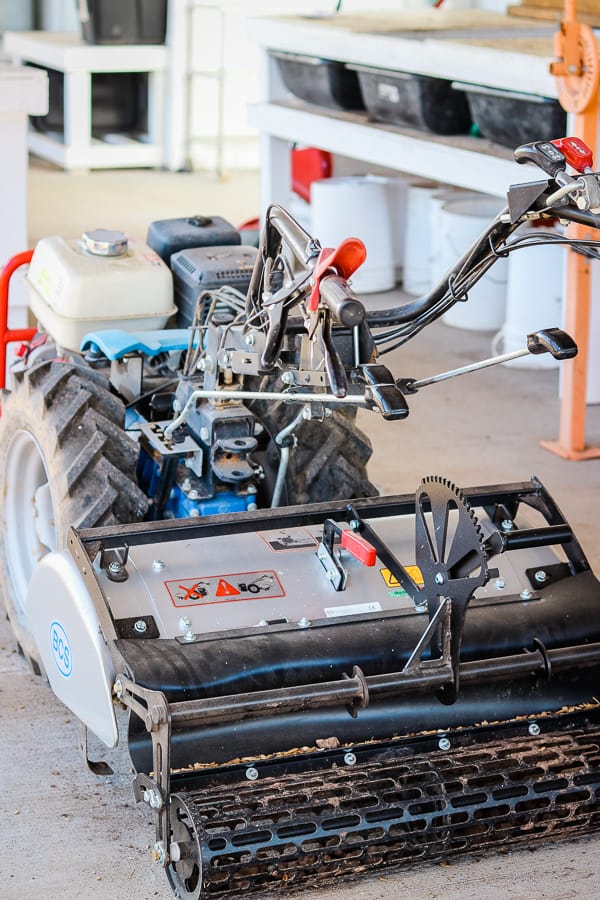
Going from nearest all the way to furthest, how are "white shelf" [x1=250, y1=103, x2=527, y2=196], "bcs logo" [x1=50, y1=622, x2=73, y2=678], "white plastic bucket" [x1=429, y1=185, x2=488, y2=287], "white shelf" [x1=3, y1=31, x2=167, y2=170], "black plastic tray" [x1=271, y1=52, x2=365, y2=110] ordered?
"bcs logo" [x1=50, y1=622, x2=73, y2=678] < "white shelf" [x1=250, y1=103, x2=527, y2=196] < "black plastic tray" [x1=271, y1=52, x2=365, y2=110] < "white plastic bucket" [x1=429, y1=185, x2=488, y2=287] < "white shelf" [x1=3, y1=31, x2=167, y2=170]

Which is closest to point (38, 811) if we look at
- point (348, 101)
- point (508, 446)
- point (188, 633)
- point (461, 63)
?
point (188, 633)

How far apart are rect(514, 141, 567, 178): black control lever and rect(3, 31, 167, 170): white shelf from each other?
735 centimetres

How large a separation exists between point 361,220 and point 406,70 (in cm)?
121

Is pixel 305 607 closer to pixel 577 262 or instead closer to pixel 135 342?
pixel 135 342

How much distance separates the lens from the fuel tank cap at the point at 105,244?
10.4 ft

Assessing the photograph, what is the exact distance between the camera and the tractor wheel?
103 inches

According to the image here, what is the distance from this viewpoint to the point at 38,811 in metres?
2.39

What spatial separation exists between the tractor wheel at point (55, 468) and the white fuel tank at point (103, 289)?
0.76ft

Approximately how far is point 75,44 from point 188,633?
25.1 ft

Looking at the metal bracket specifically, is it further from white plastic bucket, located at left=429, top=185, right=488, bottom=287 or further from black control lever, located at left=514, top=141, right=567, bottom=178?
white plastic bucket, located at left=429, top=185, right=488, bottom=287

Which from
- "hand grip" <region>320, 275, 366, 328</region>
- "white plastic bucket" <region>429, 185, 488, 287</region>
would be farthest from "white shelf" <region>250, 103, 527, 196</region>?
"hand grip" <region>320, 275, 366, 328</region>

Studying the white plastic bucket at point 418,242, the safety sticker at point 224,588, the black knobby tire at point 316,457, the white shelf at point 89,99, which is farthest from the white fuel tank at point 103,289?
the white shelf at point 89,99

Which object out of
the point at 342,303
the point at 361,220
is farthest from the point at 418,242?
the point at 342,303

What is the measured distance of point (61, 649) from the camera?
92.6 inches
